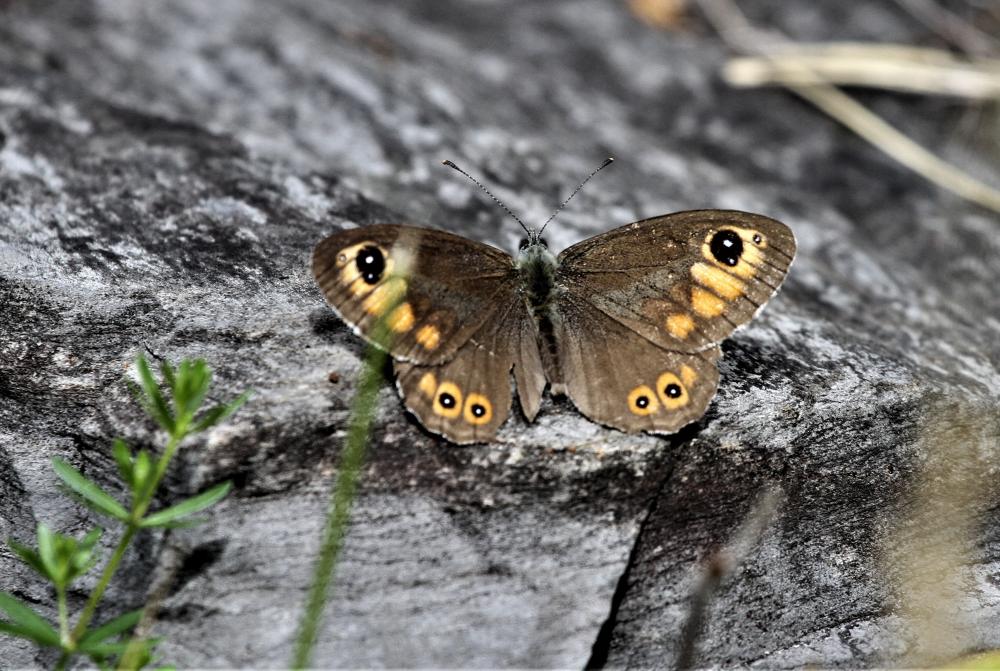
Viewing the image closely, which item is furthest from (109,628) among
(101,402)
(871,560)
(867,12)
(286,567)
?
(867,12)

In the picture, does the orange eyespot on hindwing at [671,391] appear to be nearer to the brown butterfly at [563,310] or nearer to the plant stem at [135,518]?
the brown butterfly at [563,310]

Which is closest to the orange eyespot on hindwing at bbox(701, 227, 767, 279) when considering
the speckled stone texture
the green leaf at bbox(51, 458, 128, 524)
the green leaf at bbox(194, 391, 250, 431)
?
the speckled stone texture

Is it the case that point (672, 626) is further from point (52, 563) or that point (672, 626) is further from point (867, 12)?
point (867, 12)

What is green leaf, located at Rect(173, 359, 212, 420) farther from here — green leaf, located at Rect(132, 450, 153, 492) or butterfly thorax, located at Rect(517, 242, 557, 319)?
butterfly thorax, located at Rect(517, 242, 557, 319)

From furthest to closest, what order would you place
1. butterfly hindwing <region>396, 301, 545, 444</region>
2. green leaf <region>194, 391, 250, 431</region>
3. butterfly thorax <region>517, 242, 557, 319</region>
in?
butterfly thorax <region>517, 242, 557, 319</region>, butterfly hindwing <region>396, 301, 545, 444</region>, green leaf <region>194, 391, 250, 431</region>

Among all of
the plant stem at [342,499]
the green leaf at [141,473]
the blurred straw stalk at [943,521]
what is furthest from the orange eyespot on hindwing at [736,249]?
the green leaf at [141,473]

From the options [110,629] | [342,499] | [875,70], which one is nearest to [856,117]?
[875,70]

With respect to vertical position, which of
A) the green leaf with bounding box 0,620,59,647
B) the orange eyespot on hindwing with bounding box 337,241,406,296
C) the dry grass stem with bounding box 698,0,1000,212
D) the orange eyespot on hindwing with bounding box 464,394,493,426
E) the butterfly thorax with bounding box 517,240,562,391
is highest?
the dry grass stem with bounding box 698,0,1000,212
